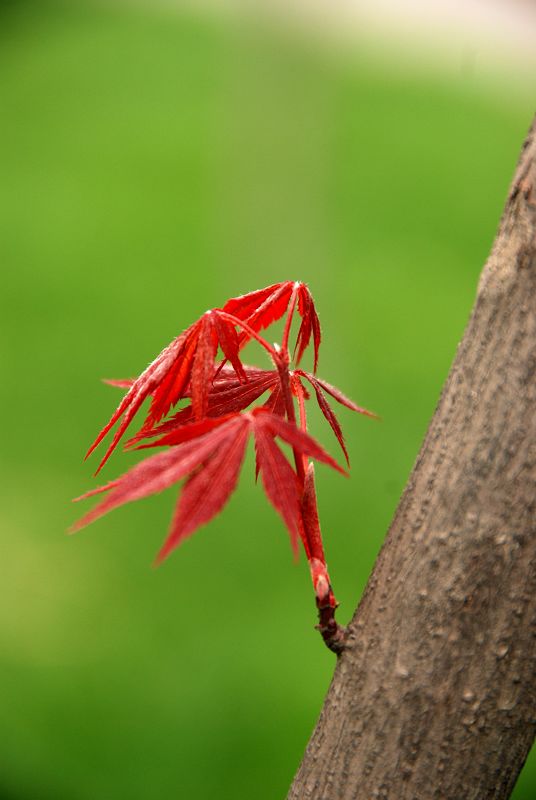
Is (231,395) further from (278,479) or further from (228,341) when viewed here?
(278,479)

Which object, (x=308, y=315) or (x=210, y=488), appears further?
(x=308, y=315)

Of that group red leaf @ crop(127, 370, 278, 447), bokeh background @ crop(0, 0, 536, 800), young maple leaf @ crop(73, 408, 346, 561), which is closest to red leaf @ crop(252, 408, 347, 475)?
young maple leaf @ crop(73, 408, 346, 561)

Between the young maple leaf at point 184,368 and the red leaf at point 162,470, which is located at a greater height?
the young maple leaf at point 184,368

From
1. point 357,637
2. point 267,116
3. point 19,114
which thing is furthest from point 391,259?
point 357,637

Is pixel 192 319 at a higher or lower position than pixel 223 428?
lower

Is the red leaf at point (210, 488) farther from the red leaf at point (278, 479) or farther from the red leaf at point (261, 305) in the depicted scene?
the red leaf at point (261, 305)

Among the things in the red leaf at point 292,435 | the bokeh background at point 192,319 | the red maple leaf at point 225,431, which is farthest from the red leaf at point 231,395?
the bokeh background at point 192,319

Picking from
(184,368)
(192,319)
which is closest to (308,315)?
(184,368)
